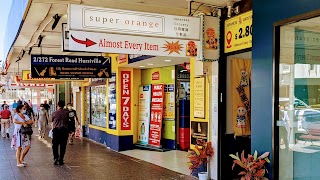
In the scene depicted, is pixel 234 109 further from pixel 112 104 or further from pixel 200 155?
pixel 112 104

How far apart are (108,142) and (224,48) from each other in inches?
277

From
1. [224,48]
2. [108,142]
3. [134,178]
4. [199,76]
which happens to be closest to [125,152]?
[108,142]

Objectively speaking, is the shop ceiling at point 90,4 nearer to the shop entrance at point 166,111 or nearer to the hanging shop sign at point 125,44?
the hanging shop sign at point 125,44

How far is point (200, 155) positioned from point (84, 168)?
3.27m

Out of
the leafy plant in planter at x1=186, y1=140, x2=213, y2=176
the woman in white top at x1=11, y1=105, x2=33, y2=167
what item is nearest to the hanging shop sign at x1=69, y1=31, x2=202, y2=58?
the leafy plant in planter at x1=186, y1=140, x2=213, y2=176

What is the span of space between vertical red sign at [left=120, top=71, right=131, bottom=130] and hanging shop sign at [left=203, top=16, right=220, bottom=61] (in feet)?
18.7

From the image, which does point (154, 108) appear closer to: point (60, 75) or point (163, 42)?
point (60, 75)

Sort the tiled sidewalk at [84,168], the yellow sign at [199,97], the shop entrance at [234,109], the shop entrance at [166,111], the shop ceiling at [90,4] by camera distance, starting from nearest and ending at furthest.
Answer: the shop ceiling at [90,4] < the shop entrance at [234,109] < the yellow sign at [199,97] < the tiled sidewalk at [84,168] < the shop entrance at [166,111]

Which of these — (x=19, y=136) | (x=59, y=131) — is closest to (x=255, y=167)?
(x=59, y=131)

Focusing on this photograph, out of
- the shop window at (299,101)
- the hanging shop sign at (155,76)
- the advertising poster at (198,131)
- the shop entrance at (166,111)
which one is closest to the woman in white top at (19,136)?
the shop entrance at (166,111)

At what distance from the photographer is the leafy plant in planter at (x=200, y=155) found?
7.17m

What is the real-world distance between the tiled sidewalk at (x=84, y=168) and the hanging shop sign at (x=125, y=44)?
3.27 meters

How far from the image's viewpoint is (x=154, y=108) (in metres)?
12.1

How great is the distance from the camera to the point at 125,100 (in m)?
12.4
